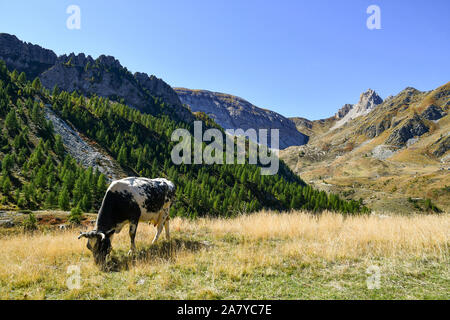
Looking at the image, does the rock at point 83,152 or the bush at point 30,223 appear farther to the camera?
the rock at point 83,152

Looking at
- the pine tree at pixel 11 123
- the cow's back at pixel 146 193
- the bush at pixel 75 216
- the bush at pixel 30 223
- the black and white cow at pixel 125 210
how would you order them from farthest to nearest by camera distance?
the pine tree at pixel 11 123, the bush at pixel 75 216, the bush at pixel 30 223, the cow's back at pixel 146 193, the black and white cow at pixel 125 210

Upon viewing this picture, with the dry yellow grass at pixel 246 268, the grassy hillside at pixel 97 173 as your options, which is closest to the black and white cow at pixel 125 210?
the dry yellow grass at pixel 246 268

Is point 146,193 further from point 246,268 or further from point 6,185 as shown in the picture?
point 6,185

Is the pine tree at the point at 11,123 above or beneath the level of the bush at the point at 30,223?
above

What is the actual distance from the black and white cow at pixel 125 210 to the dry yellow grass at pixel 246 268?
72cm

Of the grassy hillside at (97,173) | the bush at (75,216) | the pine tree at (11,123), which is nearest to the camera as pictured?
the bush at (75,216)

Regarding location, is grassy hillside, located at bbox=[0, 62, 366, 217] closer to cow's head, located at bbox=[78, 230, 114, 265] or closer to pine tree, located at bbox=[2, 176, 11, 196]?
pine tree, located at bbox=[2, 176, 11, 196]

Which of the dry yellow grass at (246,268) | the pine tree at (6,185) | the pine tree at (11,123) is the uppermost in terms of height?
the pine tree at (11,123)

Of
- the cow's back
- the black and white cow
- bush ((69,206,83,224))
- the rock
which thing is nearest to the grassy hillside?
the rock

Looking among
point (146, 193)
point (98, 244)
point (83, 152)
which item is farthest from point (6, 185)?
point (98, 244)

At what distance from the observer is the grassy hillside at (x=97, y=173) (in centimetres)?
4925

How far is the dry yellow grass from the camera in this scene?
5.51m

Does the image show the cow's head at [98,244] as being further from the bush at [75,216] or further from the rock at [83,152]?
the rock at [83,152]

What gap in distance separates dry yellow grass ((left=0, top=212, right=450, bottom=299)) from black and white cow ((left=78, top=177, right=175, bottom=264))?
72 centimetres
